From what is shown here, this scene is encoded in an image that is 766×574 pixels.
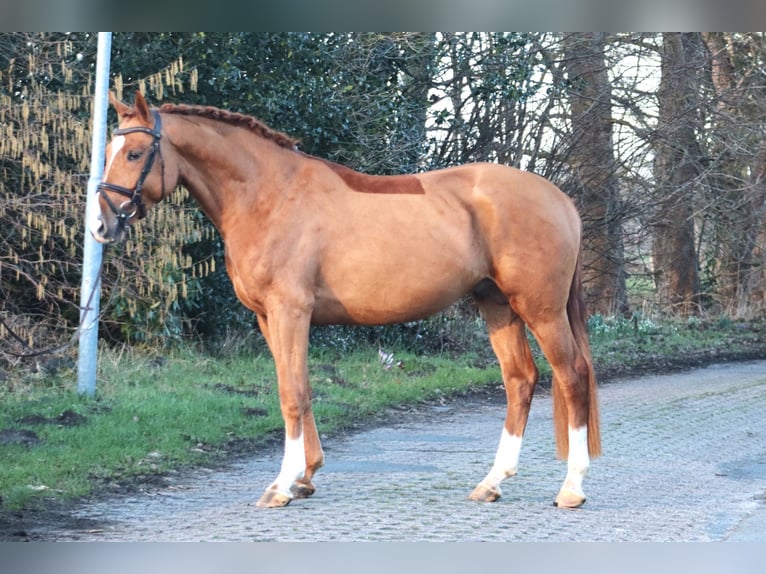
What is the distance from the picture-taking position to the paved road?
18.0 ft

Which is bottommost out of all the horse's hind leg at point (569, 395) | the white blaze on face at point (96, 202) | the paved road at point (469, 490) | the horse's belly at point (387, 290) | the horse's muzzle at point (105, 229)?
the paved road at point (469, 490)

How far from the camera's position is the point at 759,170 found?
681 inches

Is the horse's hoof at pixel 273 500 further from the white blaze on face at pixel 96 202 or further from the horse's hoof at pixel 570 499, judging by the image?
the white blaze on face at pixel 96 202

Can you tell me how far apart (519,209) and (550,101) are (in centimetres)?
855

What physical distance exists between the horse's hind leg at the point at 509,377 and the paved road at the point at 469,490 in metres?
0.15

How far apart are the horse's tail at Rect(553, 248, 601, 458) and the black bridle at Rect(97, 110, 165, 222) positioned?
2576 mm

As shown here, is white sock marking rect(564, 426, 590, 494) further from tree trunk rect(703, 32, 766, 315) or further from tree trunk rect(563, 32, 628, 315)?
tree trunk rect(703, 32, 766, 315)

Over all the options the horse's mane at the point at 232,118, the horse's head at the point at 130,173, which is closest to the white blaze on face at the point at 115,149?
the horse's head at the point at 130,173

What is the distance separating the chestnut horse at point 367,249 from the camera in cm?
613

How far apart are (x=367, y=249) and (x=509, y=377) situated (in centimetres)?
123

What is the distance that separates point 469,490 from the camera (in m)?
6.59

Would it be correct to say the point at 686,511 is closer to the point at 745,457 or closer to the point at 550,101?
the point at 745,457

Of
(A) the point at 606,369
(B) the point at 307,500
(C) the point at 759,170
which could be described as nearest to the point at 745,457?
(B) the point at 307,500
